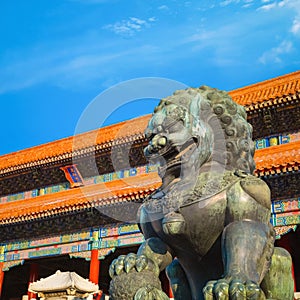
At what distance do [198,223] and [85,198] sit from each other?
416 inches

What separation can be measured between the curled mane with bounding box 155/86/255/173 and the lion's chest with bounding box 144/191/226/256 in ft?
0.78

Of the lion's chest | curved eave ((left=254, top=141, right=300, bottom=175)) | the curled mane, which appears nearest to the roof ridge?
curved eave ((left=254, top=141, right=300, bottom=175))

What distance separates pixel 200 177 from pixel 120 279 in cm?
56

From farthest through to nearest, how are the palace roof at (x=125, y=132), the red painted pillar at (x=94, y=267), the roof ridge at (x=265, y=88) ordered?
the roof ridge at (x=265, y=88), the palace roof at (x=125, y=132), the red painted pillar at (x=94, y=267)

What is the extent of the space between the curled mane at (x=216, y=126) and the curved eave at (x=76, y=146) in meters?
9.11

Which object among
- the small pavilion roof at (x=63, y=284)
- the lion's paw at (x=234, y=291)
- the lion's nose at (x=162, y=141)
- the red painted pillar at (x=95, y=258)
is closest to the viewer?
the lion's paw at (x=234, y=291)

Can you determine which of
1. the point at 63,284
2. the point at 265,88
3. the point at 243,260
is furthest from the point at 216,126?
the point at 265,88

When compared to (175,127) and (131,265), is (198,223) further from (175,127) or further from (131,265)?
(175,127)

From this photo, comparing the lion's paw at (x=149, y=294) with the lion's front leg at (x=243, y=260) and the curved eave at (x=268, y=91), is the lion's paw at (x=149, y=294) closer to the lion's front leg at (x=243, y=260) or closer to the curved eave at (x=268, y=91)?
the lion's front leg at (x=243, y=260)

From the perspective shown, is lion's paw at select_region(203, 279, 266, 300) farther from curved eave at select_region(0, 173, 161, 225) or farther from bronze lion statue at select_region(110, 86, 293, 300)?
curved eave at select_region(0, 173, 161, 225)

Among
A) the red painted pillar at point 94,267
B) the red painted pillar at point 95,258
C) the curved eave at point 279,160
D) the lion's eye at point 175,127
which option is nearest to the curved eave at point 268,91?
the curved eave at point 279,160

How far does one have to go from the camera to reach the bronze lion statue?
6.29ft

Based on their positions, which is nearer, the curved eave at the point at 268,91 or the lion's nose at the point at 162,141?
the lion's nose at the point at 162,141

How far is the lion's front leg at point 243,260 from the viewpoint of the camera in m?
1.71
